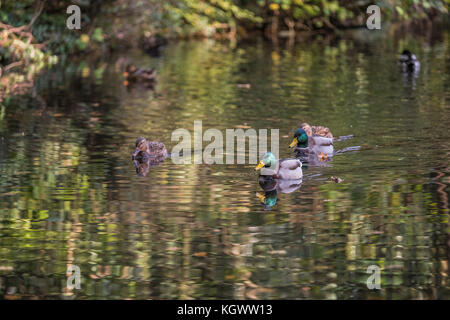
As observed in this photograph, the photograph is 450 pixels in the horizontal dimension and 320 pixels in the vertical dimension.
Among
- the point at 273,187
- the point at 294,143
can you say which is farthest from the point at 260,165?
the point at 294,143

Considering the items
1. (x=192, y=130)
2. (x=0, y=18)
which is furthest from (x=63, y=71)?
(x=192, y=130)

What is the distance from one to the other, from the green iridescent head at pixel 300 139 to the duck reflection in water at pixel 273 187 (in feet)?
7.05

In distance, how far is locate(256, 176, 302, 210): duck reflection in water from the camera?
39.8 feet

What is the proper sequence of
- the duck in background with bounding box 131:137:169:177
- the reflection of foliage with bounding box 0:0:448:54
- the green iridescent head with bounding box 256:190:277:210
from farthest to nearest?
the reflection of foliage with bounding box 0:0:448:54 < the duck in background with bounding box 131:137:169:177 < the green iridescent head with bounding box 256:190:277:210

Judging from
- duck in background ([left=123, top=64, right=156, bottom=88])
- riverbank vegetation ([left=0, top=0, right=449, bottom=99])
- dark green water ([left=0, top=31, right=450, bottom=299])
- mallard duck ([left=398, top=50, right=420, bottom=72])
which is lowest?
dark green water ([left=0, top=31, right=450, bottom=299])

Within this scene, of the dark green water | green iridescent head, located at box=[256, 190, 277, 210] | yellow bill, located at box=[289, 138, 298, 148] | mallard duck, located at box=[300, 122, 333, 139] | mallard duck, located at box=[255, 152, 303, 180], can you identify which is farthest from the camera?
mallard duck, located at box=[300, 122, 333, 139]

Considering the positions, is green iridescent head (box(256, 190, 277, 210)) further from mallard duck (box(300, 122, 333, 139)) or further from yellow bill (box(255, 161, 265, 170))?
mallard duck (box(300, 122, 333, 139))

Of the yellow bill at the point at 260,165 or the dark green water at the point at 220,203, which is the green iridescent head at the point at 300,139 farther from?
the yellow bill at the point at 260,165

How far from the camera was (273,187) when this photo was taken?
12.9m

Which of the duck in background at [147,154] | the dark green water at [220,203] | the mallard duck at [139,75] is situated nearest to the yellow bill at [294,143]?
the dark green water at [220,203]

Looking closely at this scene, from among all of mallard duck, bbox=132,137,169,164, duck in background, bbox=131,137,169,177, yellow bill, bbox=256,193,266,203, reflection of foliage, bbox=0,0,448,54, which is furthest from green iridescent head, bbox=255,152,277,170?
reflection of foliage, bbox=0,0,448,54

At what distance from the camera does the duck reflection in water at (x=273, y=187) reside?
12.1 m

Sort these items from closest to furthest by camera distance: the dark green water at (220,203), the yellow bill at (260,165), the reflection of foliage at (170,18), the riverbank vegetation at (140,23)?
1. the dark green water at (220,203)
2. the yellow bill at (260,165)
3. the riverbank vegetation at (140,23)
4. the reflection of foliage at (170,18)

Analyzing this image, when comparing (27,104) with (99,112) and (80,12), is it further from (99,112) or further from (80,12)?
(80,12)
